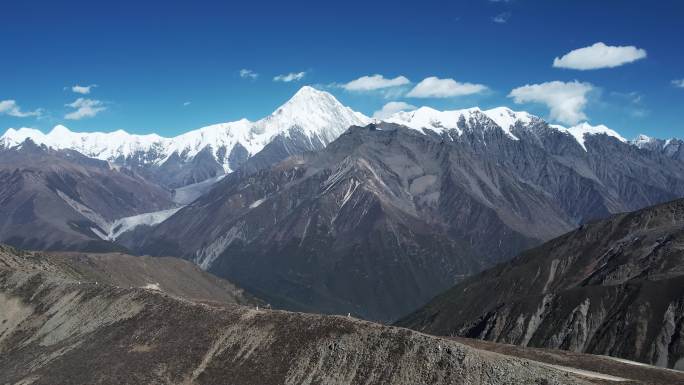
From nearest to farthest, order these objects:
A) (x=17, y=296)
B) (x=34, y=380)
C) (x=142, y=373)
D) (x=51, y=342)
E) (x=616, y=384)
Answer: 1. (x=616, y=384)
2. (x=142, y=373)
3. (x=34, y=380)
4. (x=51, y=342)
5. (x=17, y=296)

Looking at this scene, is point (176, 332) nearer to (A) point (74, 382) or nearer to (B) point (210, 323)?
(B) point (210, 323)

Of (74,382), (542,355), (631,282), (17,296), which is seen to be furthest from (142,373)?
(631,282)

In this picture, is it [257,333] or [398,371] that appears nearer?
[398,371]

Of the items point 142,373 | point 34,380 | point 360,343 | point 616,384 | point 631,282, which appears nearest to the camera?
point 616,384

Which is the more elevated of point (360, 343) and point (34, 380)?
point (360, 343)

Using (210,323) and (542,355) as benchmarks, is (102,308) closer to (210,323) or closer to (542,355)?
(210,323)

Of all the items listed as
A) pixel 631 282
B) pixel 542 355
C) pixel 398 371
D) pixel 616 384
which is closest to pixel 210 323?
pixel 398 371
